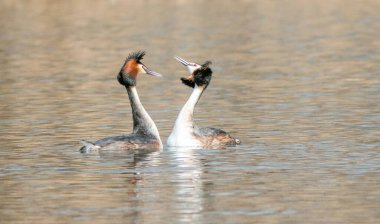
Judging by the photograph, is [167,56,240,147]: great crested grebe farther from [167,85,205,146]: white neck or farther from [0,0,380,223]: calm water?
[0,0,380,223]: calm water

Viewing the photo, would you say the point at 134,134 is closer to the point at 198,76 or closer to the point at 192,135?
the point at 192,135

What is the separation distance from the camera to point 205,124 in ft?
91.1

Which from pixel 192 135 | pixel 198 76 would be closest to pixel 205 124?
pixel 198 76

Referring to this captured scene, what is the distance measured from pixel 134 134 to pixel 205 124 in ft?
13.4

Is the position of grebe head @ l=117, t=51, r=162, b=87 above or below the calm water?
above

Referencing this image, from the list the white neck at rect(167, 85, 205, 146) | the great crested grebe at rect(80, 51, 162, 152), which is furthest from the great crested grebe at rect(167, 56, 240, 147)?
the great crested grebe at rect(80, 51, 162, 152)

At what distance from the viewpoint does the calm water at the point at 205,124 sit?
17844 millimetres

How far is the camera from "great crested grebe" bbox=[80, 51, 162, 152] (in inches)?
909

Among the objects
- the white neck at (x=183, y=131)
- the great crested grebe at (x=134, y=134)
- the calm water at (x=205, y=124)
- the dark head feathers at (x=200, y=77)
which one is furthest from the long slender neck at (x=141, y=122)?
the dark head feathers at (x=200, y=77)

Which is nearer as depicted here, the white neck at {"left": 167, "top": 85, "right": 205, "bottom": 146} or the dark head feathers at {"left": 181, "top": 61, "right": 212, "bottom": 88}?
the white neck at {"left": 167, "top": 85, "right": 205, "bottom": 146}

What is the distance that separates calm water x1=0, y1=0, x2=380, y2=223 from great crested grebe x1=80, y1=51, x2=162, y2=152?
0.34m

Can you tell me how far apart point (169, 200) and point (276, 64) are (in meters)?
23.6

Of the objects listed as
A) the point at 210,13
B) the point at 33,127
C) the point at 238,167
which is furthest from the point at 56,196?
the point at 210,13

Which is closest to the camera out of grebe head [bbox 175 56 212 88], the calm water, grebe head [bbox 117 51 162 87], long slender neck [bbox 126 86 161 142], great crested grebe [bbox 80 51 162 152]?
the calm water
